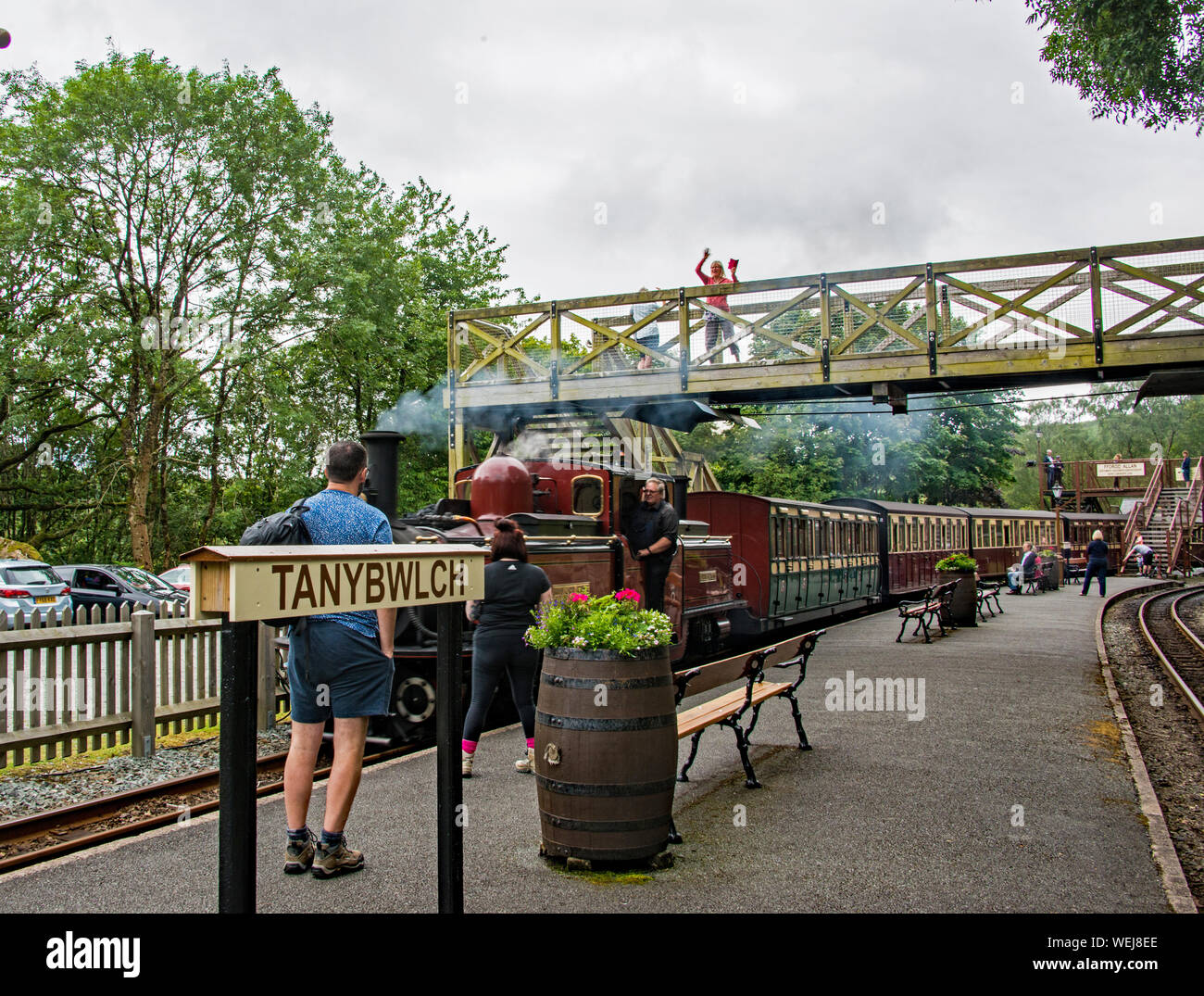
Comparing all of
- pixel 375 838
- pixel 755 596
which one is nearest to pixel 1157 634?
pixel 755 596

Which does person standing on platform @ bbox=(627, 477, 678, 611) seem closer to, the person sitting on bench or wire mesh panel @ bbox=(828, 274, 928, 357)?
wire mesh panel @ bbox=(828, 274, 928, 357)

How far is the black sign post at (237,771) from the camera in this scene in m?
2.56

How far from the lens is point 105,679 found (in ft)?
25.4

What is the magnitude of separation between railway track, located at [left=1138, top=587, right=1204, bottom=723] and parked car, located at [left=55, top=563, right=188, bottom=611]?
698 inches

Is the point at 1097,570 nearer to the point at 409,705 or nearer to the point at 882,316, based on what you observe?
the point at 882,316

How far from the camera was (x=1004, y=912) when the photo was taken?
4.06 m

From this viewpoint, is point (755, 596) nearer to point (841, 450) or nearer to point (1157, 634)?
point (1157, 634)

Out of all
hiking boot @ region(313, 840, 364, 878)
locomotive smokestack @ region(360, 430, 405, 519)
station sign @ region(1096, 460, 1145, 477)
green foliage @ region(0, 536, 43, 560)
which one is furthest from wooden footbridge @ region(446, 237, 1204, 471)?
station sign @ region(1096, 460, 1145, 477)

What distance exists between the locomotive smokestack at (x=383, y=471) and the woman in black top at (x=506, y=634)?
1.96 meters

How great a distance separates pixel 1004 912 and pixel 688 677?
232 centimetres

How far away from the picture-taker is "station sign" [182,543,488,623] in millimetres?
2469

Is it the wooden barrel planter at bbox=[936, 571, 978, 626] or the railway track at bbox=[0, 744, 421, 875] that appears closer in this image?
the railway track at bbox=[0, 744, 421, 875]

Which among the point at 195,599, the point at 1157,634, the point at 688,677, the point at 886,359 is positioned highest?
the point at 886,359

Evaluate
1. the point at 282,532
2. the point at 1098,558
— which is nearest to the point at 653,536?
the point at 282,532
